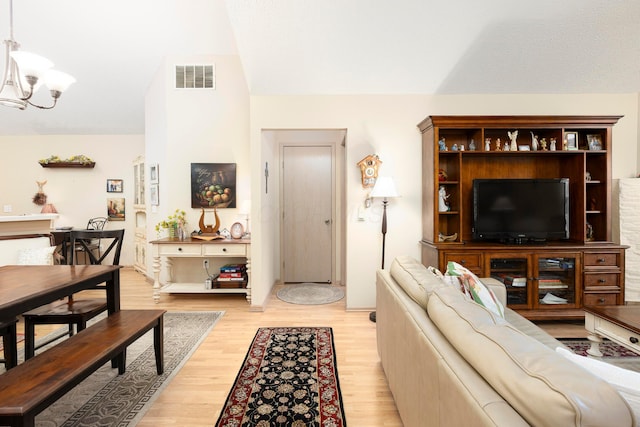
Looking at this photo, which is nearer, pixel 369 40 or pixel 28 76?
pixel 28 76

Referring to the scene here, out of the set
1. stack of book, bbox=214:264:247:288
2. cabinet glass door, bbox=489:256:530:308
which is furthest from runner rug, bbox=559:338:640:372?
stack of book, bbox=214:264:247:288

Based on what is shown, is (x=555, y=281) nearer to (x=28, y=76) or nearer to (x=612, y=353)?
(x=612, y=353)

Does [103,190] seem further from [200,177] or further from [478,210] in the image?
[478,210]

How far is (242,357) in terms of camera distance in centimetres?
256

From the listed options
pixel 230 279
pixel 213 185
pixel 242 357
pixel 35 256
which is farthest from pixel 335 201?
pixel 35 256

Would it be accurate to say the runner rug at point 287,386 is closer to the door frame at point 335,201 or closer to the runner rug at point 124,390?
the runner rug at point 124,390

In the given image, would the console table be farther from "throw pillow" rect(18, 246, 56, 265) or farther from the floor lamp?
the floor lamp

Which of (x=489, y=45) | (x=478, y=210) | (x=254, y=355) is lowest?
(x=254, y=355)

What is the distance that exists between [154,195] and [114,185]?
2.16 m

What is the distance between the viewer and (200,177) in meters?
4.36

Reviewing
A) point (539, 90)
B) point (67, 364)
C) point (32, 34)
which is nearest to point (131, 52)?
point (32, 34)

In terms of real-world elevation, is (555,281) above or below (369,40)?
below

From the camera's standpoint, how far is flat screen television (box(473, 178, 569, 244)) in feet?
10.7

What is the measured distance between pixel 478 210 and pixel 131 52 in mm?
5069
